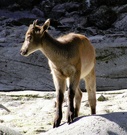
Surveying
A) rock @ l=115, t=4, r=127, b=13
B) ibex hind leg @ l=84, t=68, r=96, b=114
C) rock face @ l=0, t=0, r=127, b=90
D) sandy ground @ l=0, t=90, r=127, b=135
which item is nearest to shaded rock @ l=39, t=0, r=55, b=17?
rock face @ l=0, t=0, r=127, b=90

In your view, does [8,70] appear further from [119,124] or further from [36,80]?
[119,124]

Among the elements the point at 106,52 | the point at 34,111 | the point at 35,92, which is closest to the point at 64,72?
the point at 34,111

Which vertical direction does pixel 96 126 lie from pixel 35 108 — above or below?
above

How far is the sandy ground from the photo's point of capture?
7625 mm

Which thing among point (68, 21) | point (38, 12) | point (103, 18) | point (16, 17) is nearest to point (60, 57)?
point (103, 18)

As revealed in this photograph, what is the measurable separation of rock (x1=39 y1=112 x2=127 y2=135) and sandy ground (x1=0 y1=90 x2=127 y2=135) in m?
1.06

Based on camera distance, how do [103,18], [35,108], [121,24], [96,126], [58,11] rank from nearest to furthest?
[96,126], [35,108], [121,24], [103,18], [58,11]

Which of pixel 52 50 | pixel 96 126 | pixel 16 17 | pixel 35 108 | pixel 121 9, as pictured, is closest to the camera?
pixel 96 126

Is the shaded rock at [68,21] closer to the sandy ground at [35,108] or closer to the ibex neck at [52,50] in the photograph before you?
the sandy ground at [35,108]

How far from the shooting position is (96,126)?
5.96 meters

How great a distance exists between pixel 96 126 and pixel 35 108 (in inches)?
114

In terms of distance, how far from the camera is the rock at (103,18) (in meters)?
14.5

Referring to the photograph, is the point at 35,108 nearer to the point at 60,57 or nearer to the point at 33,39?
the point at 60,57

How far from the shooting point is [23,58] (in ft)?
38.5
